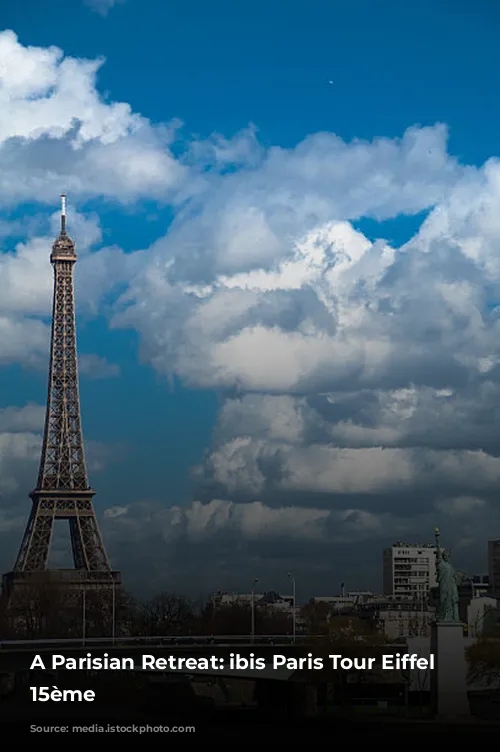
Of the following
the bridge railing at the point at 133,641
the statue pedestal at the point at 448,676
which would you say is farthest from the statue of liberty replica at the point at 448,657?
the bridge railing at the point at 133,641

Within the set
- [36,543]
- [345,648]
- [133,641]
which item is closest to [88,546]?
[36,543]

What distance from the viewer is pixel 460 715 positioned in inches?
3024

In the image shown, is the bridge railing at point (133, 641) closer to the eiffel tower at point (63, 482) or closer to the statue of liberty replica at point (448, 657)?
the eiffel tower at point (63, 482)

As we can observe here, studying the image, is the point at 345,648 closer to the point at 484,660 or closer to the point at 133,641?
the point at 484,660

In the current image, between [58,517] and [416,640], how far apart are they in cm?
6647

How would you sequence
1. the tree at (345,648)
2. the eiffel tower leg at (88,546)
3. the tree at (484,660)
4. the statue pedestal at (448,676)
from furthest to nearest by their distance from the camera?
the eiffel tower leg at (88,546) → the tree at (345,648) → the tree at (484,660) → the statue pedestal at (448,676)

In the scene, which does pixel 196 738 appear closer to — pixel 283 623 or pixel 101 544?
pixel 101 544

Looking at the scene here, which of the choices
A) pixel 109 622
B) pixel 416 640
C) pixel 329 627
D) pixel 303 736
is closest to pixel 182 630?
pixel 109 622

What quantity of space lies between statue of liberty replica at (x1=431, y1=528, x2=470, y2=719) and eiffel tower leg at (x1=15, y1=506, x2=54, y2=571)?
88.3m

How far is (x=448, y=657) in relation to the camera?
7819cm

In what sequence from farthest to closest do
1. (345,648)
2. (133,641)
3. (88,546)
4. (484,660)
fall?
(88,546) < (133,641) < (345,648) < (484,660)

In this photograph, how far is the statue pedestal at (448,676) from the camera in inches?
3056

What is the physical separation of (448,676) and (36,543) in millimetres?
91407

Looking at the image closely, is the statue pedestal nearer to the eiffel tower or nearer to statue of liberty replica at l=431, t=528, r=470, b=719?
statue of liberty replica at l=431, t=528, r=470, b=719
